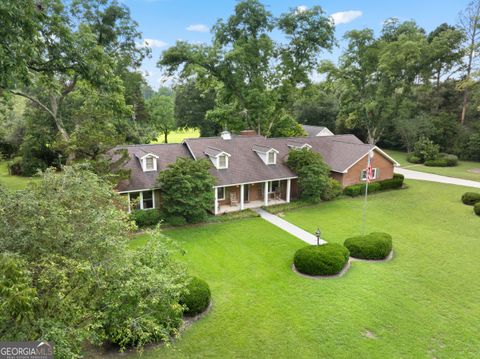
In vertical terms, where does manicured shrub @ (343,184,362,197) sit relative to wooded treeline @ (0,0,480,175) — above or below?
below

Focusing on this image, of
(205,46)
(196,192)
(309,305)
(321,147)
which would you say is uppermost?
(205,46)

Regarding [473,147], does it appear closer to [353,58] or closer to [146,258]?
[353,58]

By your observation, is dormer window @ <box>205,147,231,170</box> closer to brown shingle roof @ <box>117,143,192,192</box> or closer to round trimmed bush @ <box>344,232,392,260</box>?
brown shingle roof @ <box>117,143,192,192</box>

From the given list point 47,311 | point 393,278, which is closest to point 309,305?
point 393,278

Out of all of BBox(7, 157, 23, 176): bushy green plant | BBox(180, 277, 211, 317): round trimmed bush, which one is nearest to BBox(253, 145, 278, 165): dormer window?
BBox(180, 277, 211, 317): round trimmed bush

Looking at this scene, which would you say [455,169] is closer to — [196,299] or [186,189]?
[186,189]

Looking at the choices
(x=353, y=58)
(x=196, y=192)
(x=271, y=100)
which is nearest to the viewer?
(x=196, y=192)
